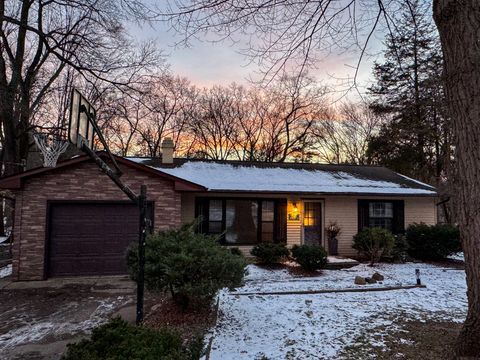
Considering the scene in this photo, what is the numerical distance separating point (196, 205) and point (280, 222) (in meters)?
3.15

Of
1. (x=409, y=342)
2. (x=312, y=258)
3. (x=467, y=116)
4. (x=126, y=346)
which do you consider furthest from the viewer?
(x=312, y=258)

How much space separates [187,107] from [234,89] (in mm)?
3983

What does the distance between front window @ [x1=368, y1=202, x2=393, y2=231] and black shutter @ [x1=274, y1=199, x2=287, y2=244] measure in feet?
11.6

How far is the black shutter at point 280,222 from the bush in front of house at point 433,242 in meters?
4.71

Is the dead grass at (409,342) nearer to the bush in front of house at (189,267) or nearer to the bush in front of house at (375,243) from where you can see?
the bush in front of house at (189,267)

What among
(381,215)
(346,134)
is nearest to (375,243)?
(381,215)

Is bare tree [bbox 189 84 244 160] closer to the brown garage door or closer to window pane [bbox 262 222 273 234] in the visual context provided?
window pane [bbox 262 222 273 234]

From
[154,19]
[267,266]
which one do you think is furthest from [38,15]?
[267,266]

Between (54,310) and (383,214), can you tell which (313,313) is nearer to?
(54,310)

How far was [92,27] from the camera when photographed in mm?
13273

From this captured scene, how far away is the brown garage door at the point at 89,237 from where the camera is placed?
9.38 meters

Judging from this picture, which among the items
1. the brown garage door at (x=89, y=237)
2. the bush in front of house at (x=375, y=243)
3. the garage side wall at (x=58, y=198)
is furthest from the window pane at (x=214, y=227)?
the bush in front of house at (x=375, y=243)

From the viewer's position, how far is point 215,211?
1173 cm

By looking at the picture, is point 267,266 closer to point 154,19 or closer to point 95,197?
point 95,197
